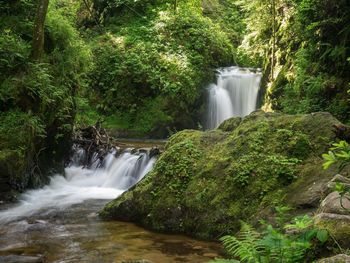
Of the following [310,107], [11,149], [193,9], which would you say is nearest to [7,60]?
[11,149]

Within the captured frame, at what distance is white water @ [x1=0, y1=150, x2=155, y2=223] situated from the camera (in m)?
9.50

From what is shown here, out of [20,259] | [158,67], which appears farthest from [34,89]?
[158,67]

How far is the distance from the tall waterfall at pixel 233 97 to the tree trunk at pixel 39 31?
995cm

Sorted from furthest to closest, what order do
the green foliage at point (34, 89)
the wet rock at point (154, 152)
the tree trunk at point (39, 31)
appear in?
the wet rock at point (154, 152) → the tree trunk at point (39, 31) → the green foliage at point (34, 89)

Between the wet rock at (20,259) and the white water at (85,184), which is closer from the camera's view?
the wet rock at (20,259)

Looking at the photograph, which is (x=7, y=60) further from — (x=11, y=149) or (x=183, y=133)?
(x=183, y=133)

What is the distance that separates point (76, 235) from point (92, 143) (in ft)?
21.3

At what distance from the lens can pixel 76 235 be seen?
7.19 m

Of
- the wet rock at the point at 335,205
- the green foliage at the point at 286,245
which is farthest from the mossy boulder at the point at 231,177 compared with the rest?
the green foliage at the point at 286,245

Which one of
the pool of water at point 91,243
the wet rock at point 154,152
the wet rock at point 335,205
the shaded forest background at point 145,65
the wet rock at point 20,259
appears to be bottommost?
the pool of water at point 91,243

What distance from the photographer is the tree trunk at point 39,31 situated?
1005cm

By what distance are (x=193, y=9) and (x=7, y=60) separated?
16571 millimetres

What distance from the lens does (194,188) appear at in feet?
24.1

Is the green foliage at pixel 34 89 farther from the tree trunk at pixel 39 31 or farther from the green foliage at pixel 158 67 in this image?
the green foliage at pixel 158 67
